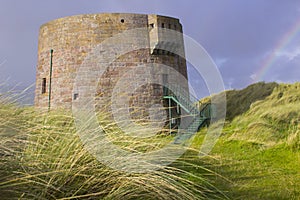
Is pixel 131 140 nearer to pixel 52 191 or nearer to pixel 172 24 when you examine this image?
pixel 52 191

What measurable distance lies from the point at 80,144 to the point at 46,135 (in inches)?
12.7

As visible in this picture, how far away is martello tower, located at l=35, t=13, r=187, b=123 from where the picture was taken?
1154cm

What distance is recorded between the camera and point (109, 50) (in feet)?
38.1

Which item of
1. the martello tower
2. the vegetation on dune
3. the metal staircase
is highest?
the martello tower

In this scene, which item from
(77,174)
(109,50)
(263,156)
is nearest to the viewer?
(77,174)

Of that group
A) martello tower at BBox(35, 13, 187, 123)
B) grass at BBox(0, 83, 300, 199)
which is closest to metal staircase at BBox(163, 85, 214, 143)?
martello tower at BBox(35, 13, 187, 123)

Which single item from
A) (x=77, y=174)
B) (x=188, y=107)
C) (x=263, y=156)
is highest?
(x=188, y=107)

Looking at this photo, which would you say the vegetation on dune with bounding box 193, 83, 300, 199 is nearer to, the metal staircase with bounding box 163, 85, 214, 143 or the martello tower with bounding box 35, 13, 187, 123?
the metal staircase with bounding box 163, 85, 214, 143

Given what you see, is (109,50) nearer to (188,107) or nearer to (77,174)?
(188,107)

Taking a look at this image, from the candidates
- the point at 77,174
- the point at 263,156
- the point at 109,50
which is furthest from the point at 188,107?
the point at 77,174

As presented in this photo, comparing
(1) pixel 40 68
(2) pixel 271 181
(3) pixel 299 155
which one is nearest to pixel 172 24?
(1) pixel 40 68

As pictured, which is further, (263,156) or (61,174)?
(263,156)

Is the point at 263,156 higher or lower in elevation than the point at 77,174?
lower

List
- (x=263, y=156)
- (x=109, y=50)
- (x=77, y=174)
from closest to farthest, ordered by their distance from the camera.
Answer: (x=77, y=174), (x=263, y=156), (x=109, y=50)
